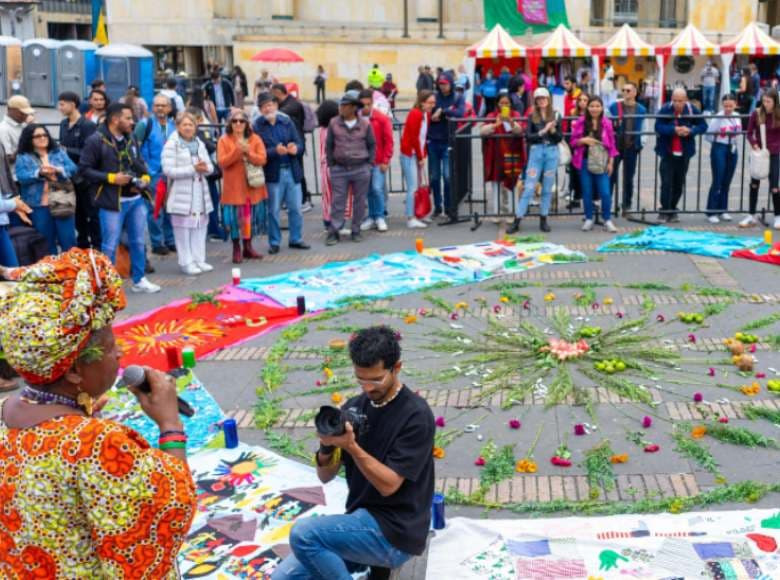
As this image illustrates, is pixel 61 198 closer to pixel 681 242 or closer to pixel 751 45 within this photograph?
pixel 681 242

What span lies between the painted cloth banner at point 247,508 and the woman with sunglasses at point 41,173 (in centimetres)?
440

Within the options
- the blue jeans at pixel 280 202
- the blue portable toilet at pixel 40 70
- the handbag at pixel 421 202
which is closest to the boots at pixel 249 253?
the blue jeans at pixel 280 202

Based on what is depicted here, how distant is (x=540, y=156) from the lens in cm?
1195

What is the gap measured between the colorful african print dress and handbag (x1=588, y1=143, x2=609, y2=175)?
32.8ft

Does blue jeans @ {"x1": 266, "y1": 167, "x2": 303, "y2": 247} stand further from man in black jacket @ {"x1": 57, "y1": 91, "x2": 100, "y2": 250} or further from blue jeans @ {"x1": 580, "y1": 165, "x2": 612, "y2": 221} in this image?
blue jeans @ {"x1": 580, "y1": 165, "x2": 612, "y2": 221}

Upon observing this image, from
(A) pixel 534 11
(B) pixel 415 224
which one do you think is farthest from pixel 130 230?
(A) pixel 534 11

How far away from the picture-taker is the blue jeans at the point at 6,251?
8250mm

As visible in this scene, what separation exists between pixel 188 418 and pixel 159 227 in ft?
19.0

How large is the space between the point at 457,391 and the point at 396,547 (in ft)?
9.90

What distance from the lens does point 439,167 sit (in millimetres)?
13156

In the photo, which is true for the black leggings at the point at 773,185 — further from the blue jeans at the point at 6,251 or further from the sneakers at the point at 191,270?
the blue jeans at the point at 6,251

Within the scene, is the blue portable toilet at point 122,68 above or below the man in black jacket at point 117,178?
above

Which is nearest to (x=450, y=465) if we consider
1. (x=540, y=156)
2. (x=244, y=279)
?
(x=244, y=279)

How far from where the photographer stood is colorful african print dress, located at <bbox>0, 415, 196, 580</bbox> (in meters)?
2.50
